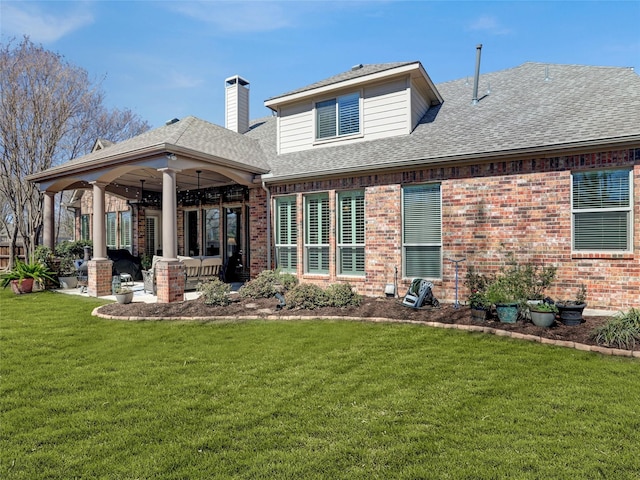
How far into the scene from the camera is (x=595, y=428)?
9.61 ft

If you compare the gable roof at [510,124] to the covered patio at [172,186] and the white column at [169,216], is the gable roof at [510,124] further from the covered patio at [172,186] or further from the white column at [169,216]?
the white column at [169,216]

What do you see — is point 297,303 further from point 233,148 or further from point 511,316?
point 233,148

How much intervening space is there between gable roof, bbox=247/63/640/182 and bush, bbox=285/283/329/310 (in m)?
3.03

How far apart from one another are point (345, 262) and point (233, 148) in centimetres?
482

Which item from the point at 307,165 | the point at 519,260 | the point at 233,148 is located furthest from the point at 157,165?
the point at 519,260

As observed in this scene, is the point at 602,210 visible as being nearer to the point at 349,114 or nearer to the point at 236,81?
the point at 349,114

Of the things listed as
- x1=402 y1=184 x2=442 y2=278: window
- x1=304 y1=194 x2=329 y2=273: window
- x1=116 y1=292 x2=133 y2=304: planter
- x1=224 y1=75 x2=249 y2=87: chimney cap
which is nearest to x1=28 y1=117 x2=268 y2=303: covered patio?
x1=116 y1=292 x2=133 y2=304: planter

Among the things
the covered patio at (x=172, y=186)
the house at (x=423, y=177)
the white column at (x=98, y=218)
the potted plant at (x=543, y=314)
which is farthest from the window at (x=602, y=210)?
the white column at (x=98, y=218)

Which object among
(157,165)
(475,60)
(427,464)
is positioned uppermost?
(475,60)

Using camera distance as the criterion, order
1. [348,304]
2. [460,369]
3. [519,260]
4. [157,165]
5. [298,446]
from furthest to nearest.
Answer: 1. [157,165]
2. [348,304]
3. [519,260]
4. [460,369]
5. [298,446]

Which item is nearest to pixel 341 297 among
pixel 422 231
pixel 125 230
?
pixel 422 231

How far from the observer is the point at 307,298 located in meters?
7.66

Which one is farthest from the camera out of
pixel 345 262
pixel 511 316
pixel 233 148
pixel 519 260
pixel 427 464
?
pixel 233 148

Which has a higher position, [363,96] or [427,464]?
[363,96]
